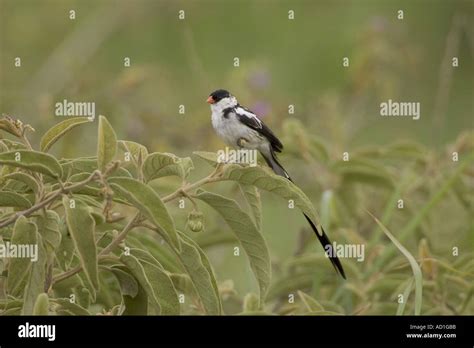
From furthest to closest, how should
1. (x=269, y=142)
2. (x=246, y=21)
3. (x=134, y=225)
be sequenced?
(x=246, y=21), (x=269, y=142), (x=134, y=225)

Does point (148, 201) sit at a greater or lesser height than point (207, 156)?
lesser

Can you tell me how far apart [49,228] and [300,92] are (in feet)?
16.5

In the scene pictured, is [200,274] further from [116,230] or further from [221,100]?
[221,100]

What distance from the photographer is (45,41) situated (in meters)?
7.23

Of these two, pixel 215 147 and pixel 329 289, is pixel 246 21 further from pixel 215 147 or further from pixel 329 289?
pixel 329 289

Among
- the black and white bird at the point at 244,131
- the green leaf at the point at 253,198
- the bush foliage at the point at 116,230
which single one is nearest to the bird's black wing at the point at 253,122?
the black and white bird at the point at 244,131

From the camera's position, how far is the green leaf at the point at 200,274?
2.46 meters

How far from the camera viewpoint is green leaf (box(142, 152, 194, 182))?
238cm

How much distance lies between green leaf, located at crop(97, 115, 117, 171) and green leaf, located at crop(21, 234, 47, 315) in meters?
0.21

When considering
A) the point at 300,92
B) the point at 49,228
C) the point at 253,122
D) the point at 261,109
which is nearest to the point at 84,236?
the point at 49,228

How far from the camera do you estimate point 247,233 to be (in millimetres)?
2516

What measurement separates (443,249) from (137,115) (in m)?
1.81

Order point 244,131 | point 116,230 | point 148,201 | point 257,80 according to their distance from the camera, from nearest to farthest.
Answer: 1. point 148,201
2. point 116,230
3. point 244,131
4. point 257,80
